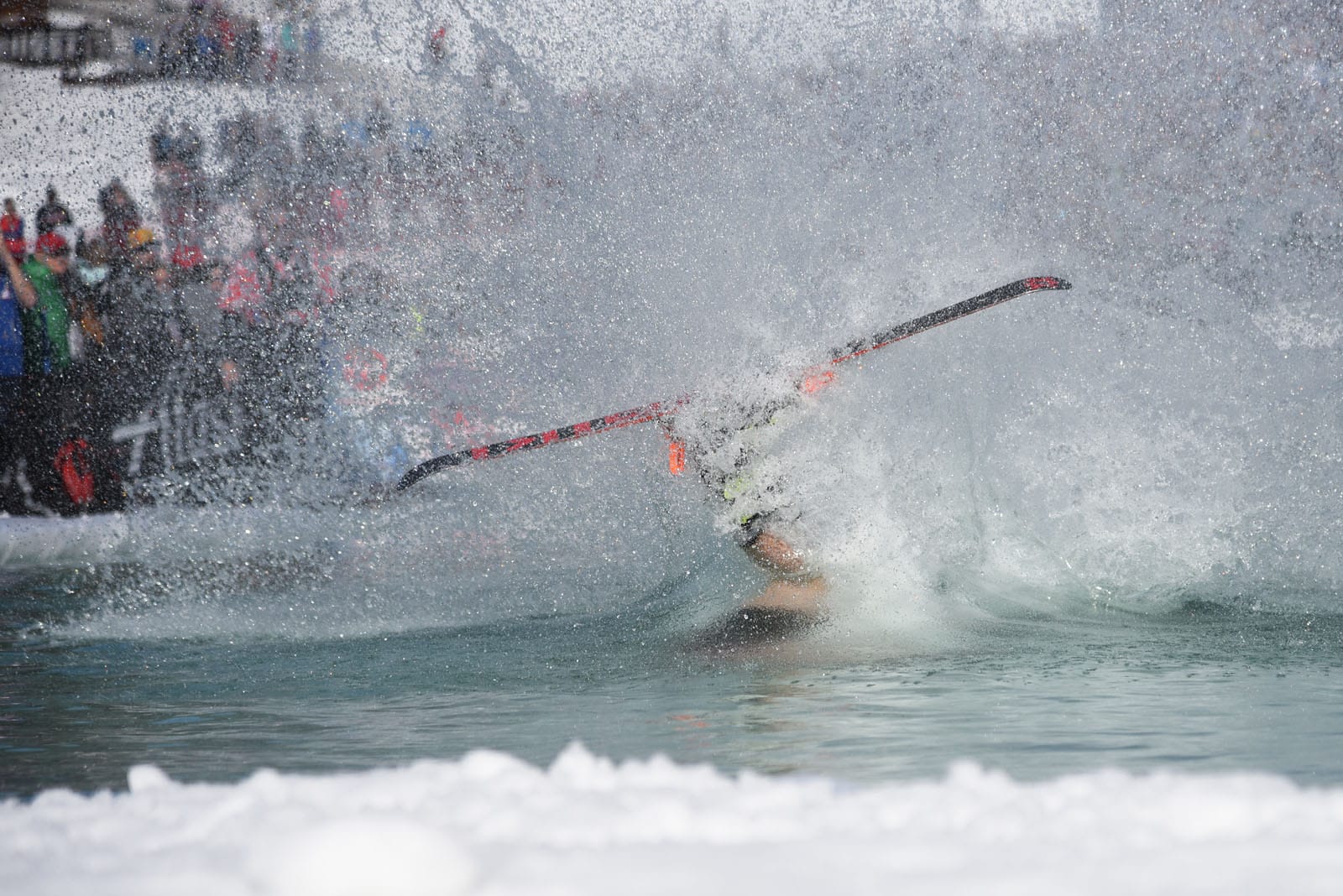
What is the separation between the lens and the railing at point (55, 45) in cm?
720

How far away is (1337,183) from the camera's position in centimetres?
586

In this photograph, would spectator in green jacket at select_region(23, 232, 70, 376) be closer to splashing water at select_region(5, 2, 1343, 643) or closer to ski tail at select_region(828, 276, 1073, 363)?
splashing water at select_region(5, 2, 1343, 643)

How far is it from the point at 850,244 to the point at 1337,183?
7.57 ft

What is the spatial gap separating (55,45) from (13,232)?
135 cm

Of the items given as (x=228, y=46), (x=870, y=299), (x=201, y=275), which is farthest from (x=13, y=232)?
(x=870, y=299)

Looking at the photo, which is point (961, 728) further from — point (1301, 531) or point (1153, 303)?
point (1153, 303)

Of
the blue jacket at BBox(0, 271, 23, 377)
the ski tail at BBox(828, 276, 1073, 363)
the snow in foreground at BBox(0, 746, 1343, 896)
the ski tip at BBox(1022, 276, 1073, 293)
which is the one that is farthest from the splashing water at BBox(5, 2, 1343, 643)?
the snow in foreground at BBox(0, 746, 1343, 896)

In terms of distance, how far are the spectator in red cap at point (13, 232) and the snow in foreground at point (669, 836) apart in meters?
5.28

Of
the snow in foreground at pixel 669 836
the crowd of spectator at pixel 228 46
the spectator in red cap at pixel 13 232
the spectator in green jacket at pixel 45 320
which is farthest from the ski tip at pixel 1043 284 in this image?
the spectator in red cap at pixel 13 232

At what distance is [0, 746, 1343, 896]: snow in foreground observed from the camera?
59.1 inches

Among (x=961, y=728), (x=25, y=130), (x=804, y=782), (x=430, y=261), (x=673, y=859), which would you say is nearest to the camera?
(x=673, y=859)

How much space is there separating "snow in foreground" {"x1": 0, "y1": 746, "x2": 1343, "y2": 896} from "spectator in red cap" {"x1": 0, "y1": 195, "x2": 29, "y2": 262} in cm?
528

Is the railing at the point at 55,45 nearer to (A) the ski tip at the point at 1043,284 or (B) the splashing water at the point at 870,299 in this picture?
(B) the splashing water at the point at 870,299

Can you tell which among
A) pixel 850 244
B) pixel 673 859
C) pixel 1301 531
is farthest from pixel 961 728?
pixel 850 244
